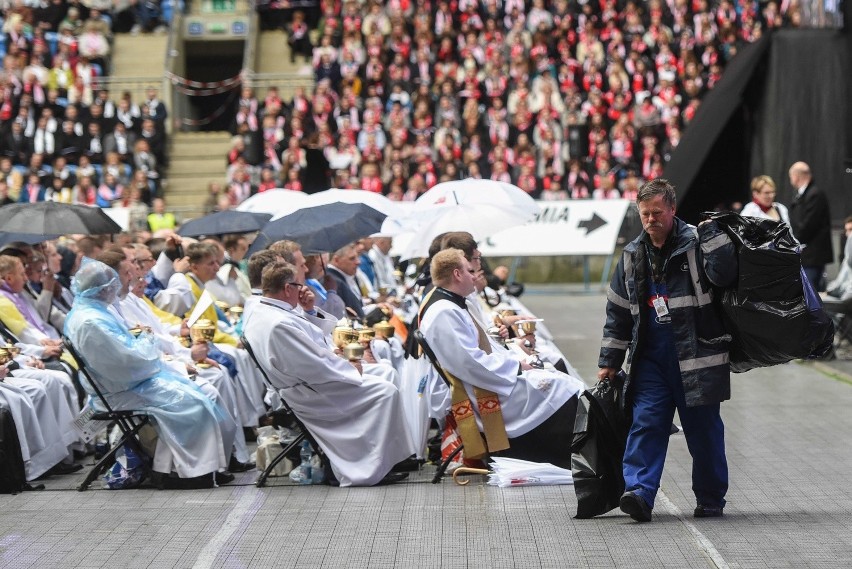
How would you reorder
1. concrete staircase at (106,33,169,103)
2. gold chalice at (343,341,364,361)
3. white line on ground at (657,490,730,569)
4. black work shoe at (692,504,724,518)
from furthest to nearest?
concrete staircase at (106,33,169,103) < gold chalice at (343,341,364,361) < black work shoe at (692,504,724,518) < white line on ground at (657,490,730,569)

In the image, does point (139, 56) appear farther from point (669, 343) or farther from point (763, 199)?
point (669, 343)

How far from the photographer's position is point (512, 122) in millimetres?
28562

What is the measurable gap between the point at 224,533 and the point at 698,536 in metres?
2.50

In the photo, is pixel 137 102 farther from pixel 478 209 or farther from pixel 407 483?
pixel 407 483

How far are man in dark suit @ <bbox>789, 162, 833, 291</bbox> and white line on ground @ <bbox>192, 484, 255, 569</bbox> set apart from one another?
8682 millimetres

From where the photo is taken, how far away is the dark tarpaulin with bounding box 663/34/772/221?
18.0 metres

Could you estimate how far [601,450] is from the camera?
7.93 m

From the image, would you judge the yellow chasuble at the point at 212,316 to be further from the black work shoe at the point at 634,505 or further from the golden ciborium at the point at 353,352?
the black work shoe at the point at 634,505

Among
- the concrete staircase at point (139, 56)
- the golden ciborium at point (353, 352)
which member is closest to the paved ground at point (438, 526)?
the golden ciborium at point (353, 352)

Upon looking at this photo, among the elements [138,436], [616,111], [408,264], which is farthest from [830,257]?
[616,111]

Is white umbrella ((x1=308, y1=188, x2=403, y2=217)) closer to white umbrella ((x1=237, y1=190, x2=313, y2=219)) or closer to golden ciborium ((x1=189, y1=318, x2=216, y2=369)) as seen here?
white umbrella ((x1=237, y1=190, x2=313, y2=219))

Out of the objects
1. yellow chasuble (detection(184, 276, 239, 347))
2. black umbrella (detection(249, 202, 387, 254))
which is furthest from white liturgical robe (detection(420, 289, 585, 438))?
yellow chasuble (detection(184, 276, 239, 347))

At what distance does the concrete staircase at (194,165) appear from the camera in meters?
30.6

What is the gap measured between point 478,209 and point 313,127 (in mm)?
15967
